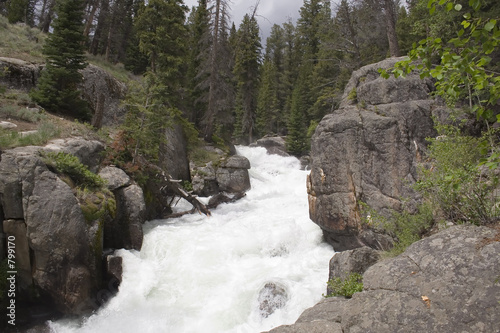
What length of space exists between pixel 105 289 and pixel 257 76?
3102 cm

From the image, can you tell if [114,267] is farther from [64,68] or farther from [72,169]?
[64,68]

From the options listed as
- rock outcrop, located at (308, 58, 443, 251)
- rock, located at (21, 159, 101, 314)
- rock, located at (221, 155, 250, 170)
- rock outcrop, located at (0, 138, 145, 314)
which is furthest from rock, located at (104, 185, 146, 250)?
rock, located at (221, 155, 250, 170)

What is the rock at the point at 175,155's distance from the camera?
17.3m

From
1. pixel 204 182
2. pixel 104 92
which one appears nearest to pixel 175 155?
pixel 204 182

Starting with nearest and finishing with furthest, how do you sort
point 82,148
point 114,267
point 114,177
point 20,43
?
point 114,267 → point 82,148 → point 114,177 → point 20,43

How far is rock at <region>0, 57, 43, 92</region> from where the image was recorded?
15357 mm

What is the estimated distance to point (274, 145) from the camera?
32.4m

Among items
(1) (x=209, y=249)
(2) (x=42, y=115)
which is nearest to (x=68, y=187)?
(1) (x=209, y=249)

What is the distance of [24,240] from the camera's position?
8.03m

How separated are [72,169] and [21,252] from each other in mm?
2782

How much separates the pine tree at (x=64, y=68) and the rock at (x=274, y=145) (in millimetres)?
18172

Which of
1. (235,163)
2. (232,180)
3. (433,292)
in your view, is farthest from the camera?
(235,163)

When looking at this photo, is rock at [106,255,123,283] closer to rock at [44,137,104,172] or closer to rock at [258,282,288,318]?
rock at [44,137,104,172]

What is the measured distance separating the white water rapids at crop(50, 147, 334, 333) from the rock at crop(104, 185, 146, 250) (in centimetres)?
52
